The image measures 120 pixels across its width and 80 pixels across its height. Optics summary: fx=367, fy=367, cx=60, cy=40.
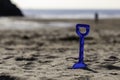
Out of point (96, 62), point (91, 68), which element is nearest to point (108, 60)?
point (96, 62)

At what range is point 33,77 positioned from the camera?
5.95 meters

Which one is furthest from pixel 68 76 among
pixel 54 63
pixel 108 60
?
pixel 108 60

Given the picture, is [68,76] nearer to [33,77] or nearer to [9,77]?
[33,77]

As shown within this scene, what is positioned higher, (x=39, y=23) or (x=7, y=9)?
(x=7, y=9)

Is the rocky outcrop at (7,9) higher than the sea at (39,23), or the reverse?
the rocky outcrop at (7,9)

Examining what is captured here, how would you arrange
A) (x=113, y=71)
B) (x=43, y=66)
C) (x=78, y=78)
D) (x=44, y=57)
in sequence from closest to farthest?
(x=78, y=78) < (x=113, y=71) < (x=43, y=66) < (x=44, y=57)

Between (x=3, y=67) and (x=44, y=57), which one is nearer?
(x=3, y=67)

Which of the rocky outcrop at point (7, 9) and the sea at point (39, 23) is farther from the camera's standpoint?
the rocky outcrop at point (7, 9)

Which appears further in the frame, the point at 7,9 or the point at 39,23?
the point at 7,9

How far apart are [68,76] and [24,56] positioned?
2455 mm

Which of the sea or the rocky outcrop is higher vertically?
the rocky outcrop

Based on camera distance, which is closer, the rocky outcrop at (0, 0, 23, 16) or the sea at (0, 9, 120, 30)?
the sea at (0, 9, 120, 30)

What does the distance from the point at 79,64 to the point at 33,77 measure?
46.3 inches

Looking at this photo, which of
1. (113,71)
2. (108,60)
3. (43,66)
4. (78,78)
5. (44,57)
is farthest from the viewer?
(44,57)
